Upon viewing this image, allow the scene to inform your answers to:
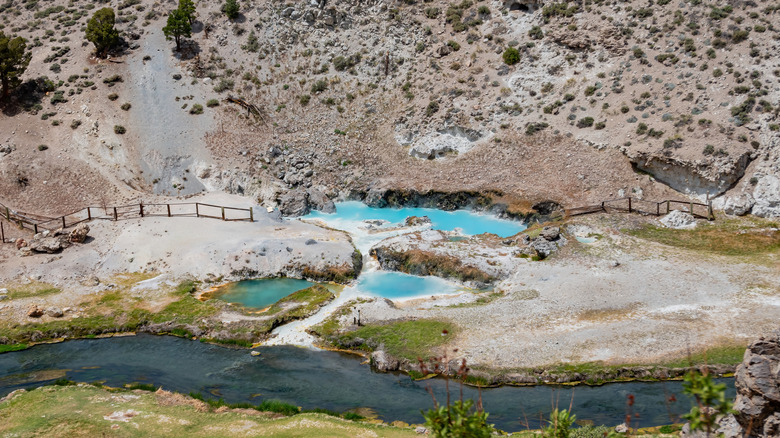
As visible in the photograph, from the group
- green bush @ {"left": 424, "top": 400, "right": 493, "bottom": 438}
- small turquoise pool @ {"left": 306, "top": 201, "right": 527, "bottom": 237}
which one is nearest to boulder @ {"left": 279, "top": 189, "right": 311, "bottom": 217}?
small turquoise pool @ {"left": 306, "top": 201, "right": 527, "bottom": 237}

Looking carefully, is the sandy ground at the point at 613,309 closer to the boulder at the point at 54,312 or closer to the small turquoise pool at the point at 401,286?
the small turquoise pool at the point at 401,286

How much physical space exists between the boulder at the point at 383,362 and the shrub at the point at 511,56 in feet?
137

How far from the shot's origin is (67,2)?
3046 inches

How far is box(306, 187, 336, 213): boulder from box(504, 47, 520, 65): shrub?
24.6 m

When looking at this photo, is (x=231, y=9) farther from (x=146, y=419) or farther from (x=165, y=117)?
(x=146, y=419)

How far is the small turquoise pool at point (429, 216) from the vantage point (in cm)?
4959

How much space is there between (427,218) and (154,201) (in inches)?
924

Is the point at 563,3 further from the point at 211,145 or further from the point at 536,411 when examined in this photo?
the point at 536,411

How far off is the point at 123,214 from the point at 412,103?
99.2 ft

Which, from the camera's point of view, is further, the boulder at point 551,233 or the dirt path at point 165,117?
the dirt path at point 165,117

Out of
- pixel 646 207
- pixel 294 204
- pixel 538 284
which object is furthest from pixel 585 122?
pixel 294 204

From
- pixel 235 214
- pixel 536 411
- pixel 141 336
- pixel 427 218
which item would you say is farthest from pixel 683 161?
pixel 141 336

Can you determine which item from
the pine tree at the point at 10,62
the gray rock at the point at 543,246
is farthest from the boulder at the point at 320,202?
the pine tree at the point at 10,62

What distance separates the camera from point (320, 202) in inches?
2154
